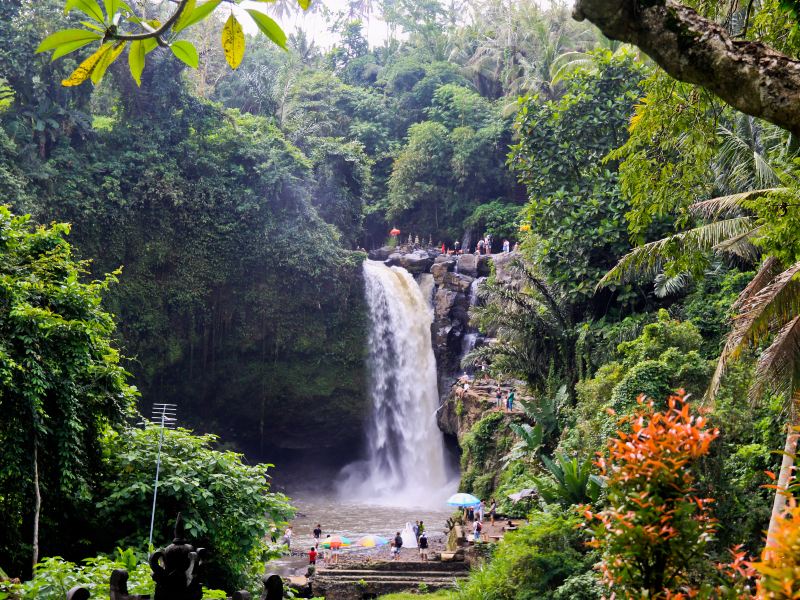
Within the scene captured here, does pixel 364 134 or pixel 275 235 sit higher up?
pixel 364 134

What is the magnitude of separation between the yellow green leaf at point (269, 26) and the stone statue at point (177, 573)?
211cm

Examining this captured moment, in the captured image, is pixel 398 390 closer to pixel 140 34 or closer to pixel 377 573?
pixel 377 573

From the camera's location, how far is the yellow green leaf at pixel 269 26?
65.3 inches

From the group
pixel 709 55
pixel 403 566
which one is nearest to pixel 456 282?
pixel 403 566

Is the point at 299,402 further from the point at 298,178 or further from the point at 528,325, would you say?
the point at 528,325

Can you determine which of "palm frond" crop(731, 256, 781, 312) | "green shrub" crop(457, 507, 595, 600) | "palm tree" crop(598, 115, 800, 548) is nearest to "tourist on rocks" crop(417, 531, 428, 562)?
"green shrub" crop(457, 507, 595, 600)

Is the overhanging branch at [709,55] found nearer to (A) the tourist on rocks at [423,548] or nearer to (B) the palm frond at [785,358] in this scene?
(B) the palm frond at [785,358]

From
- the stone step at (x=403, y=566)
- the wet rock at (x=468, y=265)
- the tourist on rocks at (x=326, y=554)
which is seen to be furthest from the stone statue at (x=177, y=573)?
the wet rock at (x=468, y=265)

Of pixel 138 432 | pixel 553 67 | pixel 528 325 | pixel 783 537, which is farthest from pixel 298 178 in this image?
pixel 783 537

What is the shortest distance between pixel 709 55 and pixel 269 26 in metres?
1.90

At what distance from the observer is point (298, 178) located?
83.8 feet

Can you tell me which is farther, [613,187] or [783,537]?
[613,187]

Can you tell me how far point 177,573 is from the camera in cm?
305

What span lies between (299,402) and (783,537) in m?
25.3
